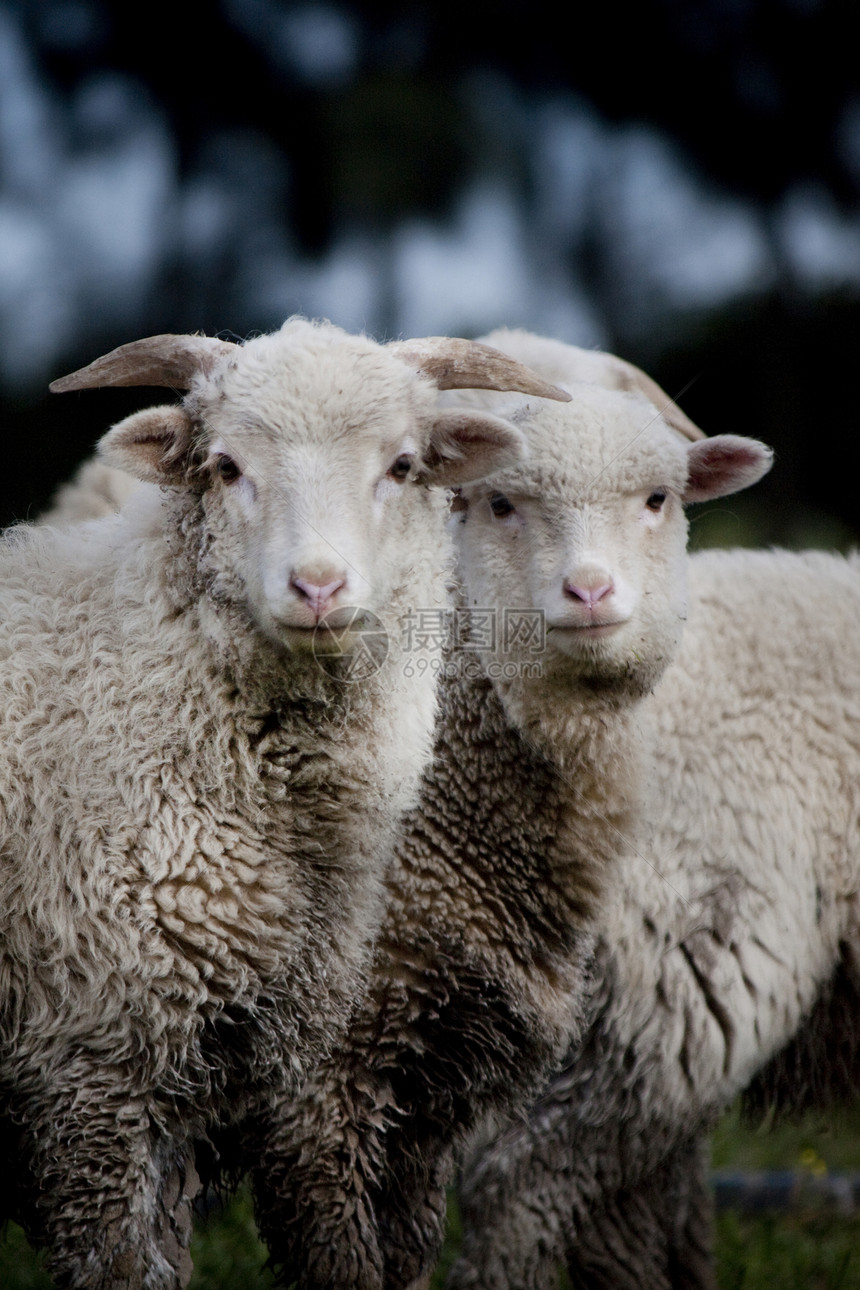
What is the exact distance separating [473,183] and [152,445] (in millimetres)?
7912

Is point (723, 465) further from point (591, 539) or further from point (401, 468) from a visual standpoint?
point (401, 468)

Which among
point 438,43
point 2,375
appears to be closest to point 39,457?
point 2,375

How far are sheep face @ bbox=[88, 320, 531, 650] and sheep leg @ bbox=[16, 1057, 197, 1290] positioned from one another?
3.17 ft

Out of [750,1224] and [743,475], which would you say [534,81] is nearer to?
[743,475]

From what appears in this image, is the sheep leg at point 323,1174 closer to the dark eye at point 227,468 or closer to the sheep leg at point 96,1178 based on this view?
the sheep leg at point 96,1178

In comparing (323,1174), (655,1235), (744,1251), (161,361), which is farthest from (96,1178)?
(744,1251)

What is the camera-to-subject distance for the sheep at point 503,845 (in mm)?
2887

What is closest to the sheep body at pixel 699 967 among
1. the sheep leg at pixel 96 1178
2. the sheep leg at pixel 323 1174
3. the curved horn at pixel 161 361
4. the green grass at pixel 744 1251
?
the green grass at pixel 744 1251

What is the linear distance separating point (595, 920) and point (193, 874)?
1.15m

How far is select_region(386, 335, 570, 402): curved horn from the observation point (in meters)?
2.83

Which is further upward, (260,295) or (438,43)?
(438,43)

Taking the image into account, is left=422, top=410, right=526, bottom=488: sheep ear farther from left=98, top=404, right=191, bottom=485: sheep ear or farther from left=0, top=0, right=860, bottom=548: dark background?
left=0, top=0, right=860, bottom=548: dark background

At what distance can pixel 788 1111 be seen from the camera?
3.74 meters

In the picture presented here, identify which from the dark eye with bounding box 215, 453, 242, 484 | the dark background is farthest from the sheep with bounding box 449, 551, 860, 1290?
the dark background
